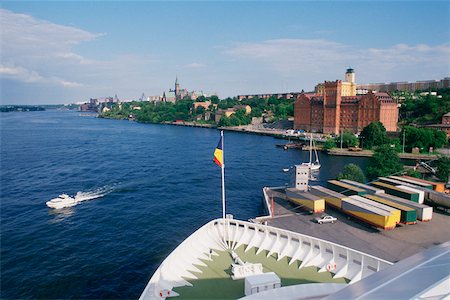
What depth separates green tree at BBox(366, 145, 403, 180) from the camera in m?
41.1

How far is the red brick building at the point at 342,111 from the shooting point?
84.7 metres

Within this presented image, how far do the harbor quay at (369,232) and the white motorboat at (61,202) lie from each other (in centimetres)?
2033

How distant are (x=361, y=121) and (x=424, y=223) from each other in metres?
65.4

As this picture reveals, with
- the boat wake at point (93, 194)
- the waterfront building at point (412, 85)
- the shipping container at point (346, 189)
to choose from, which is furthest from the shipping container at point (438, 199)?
the waterfront building at point (412, 85)

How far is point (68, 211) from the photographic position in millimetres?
32844

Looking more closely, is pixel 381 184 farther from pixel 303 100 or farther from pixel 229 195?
pixel 303 100

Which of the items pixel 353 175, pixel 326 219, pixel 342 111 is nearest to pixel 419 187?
pixel 353 175

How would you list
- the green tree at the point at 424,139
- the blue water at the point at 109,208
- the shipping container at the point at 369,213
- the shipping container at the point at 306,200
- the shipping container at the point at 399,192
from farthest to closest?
the green tree at the point at 424,139 → the shipping container at the point at 399,192 → the shipping container at the point at 306,200 → the shipping container at the point at 369,213 → the blue water at the point at 109,208

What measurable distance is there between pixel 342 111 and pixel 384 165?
50.4 m

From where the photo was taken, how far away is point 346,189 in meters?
31.4

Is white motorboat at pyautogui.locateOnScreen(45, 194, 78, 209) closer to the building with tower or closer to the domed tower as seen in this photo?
the building with tower

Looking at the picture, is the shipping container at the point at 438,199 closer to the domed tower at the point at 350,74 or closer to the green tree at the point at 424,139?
the green tree at the point at 424,139

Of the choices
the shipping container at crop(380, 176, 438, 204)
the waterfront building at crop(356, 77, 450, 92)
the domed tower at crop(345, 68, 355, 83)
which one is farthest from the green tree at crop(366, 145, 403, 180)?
the waterfront building at crop(356, 77, 450, 92)

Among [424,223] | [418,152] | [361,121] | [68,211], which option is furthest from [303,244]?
[361,121]
